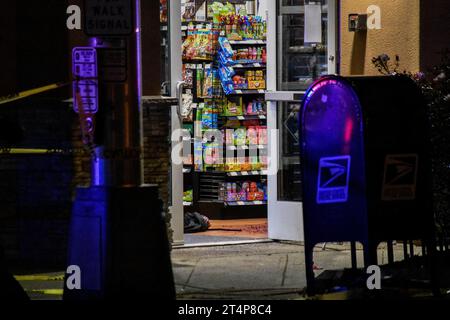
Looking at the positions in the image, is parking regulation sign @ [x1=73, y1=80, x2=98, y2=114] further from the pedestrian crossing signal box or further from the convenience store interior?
the convenience store interior

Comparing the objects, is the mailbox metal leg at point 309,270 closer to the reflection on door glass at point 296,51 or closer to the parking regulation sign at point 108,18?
the parking regulation sign at point 108,18

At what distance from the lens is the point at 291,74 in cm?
1207

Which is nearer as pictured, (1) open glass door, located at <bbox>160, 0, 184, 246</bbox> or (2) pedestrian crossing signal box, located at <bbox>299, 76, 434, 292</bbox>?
(2) pedestrian crossing signal box, located at <bbox>299, 76, 434, 292</bbox>

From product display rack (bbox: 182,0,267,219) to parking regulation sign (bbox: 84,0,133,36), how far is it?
19.3 feet

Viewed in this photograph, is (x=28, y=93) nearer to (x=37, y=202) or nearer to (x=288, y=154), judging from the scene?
(x=37, y=202)

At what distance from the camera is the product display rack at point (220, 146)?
13820mm

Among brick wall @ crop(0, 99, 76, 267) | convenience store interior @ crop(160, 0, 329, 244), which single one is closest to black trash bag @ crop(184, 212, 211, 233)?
convenience store interior @ crop(160, 0, 329, 244)

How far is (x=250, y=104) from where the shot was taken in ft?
46.0

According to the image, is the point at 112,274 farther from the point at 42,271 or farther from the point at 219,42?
the point at 219,42

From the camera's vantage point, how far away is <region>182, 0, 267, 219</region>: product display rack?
13.8 m

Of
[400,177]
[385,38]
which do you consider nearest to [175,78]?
[385,38]

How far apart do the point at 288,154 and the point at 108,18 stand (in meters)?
4.70

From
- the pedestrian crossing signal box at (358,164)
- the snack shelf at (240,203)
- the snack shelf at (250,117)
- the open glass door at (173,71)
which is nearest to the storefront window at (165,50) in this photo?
the open glass door at (173,71)

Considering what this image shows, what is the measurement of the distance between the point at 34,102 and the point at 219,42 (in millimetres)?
3821
